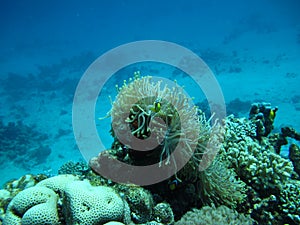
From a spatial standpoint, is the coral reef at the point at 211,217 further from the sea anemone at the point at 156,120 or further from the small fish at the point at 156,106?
the small fish at the point at 156,106

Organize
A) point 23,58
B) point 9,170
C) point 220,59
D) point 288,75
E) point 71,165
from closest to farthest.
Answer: point 71,165, point 9,170, point 288,75, point 220,59, point 23,58

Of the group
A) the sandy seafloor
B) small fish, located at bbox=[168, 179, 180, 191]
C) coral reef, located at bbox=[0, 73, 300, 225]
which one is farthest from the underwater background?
small fish, located at bbox=[168, 179, 180, 191]

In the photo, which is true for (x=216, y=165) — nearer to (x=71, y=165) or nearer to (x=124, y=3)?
(x=71, y=165)

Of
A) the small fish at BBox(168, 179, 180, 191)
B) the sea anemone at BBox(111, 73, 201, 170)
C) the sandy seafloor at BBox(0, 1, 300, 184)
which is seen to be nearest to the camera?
the sea anemone at BBox(111, 73, 201, 170)

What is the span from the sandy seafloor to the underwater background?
83 millimetres

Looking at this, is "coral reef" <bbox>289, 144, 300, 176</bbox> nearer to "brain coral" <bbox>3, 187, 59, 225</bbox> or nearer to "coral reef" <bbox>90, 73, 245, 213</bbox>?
"coral reef" <bbox>90, 73, 245, 213</bbox>

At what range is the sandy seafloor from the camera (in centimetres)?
1640

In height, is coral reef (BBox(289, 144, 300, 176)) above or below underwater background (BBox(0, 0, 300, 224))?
below

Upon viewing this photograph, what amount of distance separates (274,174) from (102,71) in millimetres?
25665

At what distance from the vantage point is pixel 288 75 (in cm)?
A: 2223

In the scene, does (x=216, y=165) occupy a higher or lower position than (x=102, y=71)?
lower

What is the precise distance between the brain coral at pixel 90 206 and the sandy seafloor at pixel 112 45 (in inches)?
218

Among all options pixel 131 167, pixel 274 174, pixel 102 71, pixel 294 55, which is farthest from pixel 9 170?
pixel 294 55

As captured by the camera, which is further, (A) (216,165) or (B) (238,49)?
(B) (238,49)
